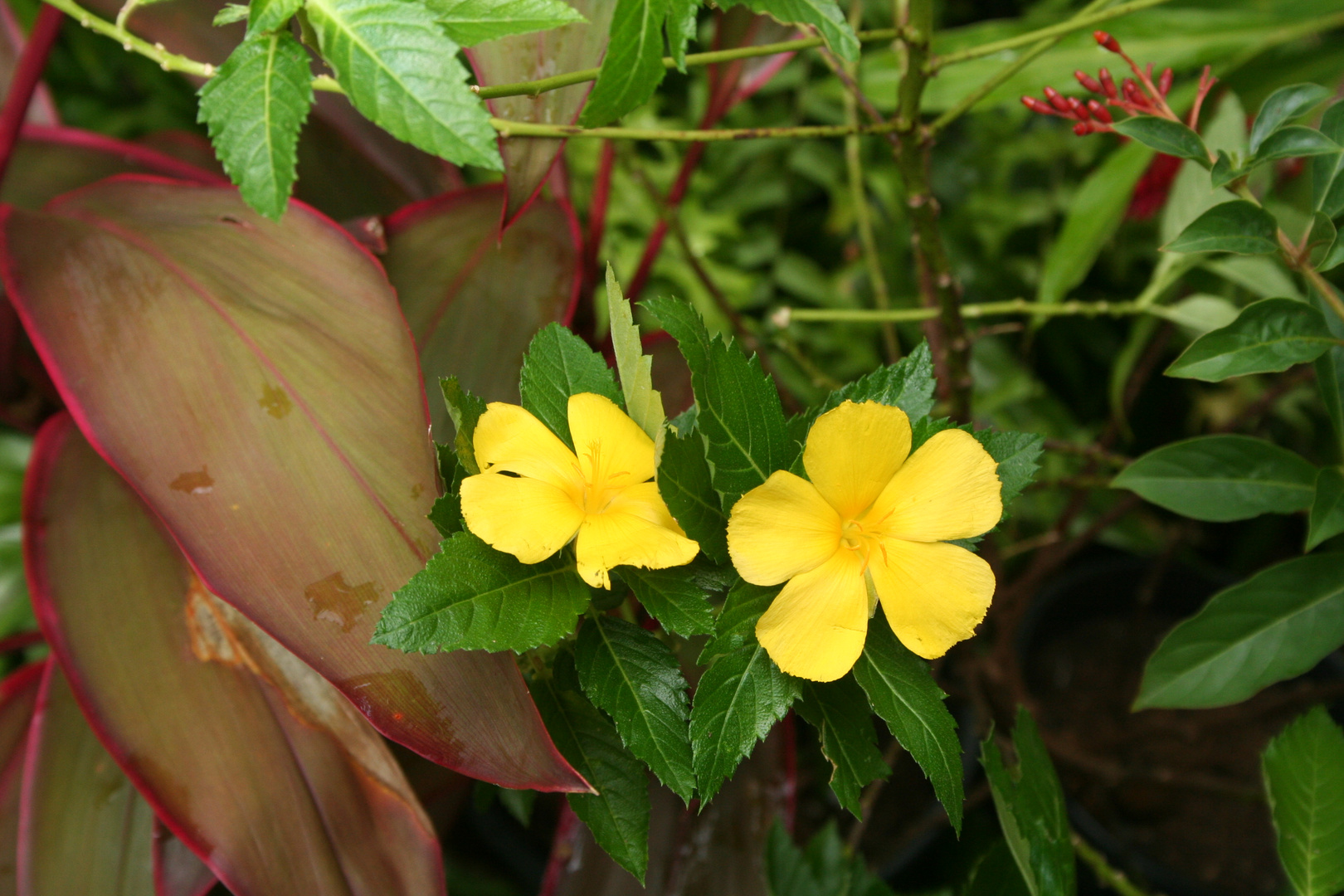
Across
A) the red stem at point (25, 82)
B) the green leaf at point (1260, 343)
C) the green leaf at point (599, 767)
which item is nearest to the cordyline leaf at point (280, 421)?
the green leaf at point (599, 767)

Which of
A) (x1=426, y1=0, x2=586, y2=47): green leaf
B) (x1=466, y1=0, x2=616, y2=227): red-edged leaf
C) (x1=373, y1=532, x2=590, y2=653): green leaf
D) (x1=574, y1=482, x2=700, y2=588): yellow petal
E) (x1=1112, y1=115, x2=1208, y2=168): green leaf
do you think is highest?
(x1=426, y1=0, x2=586, y2=47): green leaf

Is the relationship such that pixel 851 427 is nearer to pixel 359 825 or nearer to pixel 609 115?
pixel 609 115

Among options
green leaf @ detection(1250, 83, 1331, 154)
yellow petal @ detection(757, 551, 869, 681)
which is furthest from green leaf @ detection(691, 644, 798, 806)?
green leaf @ detection(1250, 83, 1331, 154)

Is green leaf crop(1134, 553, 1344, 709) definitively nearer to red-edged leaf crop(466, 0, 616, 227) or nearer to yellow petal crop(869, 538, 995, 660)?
yellow petal crop(869, 538, 995, 660)

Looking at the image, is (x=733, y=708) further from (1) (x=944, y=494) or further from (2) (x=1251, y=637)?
(2) (x=1251, y=637)

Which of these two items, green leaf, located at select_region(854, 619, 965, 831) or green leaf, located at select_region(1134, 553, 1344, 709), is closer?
green leaf, located at select_region(854, 619, 965, 831)

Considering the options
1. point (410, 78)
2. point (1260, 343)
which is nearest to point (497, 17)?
point (410, 78)

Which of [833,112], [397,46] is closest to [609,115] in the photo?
[397,46]
